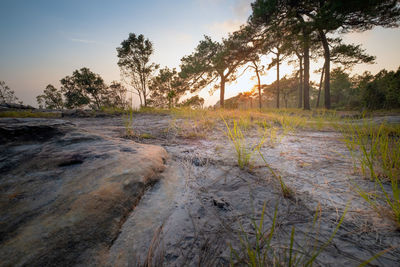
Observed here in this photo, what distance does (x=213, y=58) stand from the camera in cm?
1077

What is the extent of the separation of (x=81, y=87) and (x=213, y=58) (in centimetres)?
2313

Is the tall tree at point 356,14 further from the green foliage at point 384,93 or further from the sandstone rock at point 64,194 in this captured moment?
the sandstone rock at point 64,194

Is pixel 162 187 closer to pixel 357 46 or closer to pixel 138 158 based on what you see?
pixel 138 158

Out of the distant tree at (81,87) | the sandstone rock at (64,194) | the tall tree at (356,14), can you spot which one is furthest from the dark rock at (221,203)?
the distant tree at (81,87)

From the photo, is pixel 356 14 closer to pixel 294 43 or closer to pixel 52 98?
pixel 294 43

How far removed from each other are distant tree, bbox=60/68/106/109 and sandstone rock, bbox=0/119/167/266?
2596 cm

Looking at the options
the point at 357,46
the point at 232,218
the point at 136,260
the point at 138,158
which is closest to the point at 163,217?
the point at 136,260

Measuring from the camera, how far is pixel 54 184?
74 cm

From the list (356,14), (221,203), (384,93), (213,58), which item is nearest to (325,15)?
(356,14)

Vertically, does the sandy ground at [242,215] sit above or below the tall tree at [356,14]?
below

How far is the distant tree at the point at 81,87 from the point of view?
2184 centimetres

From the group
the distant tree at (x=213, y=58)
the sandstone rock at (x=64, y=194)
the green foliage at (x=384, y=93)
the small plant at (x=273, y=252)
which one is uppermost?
the distant tree at (x=213, y=58)

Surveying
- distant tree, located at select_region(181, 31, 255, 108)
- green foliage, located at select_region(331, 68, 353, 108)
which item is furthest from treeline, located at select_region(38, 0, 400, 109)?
green foliage, located at select_region(331, 68, 353, 108)

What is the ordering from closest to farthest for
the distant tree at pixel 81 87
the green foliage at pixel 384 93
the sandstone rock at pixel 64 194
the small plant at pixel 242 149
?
the sandstone rock at pixel 64 194 < the small plant at pixel 242 149 < the green foliage at pixel 384 93 < the distant tree at pixel 81 87
